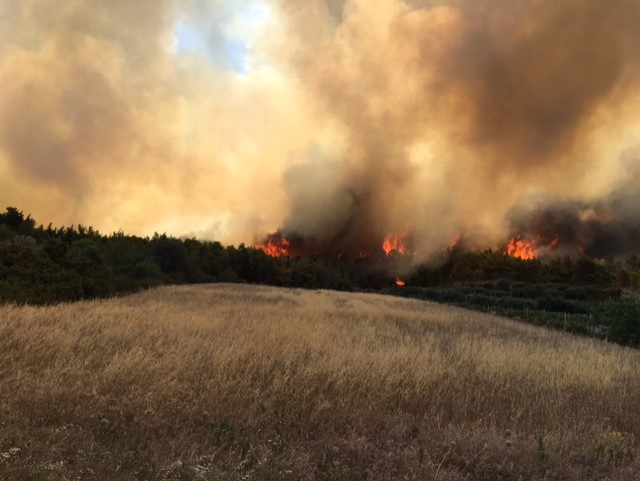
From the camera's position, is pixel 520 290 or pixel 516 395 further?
pixel 520 290

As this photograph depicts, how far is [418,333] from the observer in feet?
60.5

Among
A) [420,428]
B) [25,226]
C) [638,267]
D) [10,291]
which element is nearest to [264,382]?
[420,428]

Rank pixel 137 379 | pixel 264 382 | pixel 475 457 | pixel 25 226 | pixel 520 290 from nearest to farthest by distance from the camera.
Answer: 1. pixel 475 457
2. pixel 137 379
3. pixel 264 382
4. pixel 25 226
5. pixel 520 290

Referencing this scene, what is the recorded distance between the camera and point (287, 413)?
6.35 m

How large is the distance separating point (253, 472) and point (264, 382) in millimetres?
3198

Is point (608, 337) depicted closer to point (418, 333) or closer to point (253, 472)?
point (418, 333)

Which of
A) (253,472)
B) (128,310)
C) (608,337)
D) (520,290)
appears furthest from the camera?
(520,290)

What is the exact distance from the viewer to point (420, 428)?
6.23m

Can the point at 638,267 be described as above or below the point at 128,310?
above

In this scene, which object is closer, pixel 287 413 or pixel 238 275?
pixel 287 413

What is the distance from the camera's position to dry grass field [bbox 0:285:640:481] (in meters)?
4.75

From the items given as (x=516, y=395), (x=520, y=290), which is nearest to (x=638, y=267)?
(x=520, y=290)

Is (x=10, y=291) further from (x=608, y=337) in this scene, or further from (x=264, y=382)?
(x=608, y=337)

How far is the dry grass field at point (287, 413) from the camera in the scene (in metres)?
4.75
